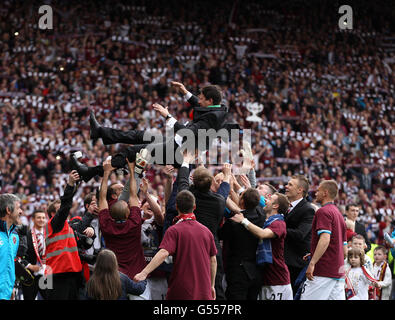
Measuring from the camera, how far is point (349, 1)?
2545 cm

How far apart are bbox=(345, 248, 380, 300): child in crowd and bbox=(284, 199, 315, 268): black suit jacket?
34.3 inches

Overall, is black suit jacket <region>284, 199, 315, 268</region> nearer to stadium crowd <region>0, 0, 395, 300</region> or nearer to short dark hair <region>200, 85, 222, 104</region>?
short dark hair <region>200, 85, 222, 104</region>

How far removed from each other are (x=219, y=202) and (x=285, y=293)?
1.30 m

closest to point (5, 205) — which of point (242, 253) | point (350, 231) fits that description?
point (242, 253)

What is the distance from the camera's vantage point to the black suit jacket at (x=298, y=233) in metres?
6.73

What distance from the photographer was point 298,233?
6.69 meters

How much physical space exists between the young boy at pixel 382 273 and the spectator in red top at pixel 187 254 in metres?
3.72

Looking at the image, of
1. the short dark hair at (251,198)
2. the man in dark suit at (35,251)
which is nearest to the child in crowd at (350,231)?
the short dark hair at (251,198)

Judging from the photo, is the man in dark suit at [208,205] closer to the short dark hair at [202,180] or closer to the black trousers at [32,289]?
the short dark hair at [202,180]

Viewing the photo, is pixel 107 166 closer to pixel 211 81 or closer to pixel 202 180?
pixel 202 180

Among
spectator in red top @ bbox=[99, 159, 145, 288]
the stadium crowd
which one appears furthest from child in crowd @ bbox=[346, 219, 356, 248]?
the stadium crowd

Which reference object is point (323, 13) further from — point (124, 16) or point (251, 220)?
point (251, 220)
